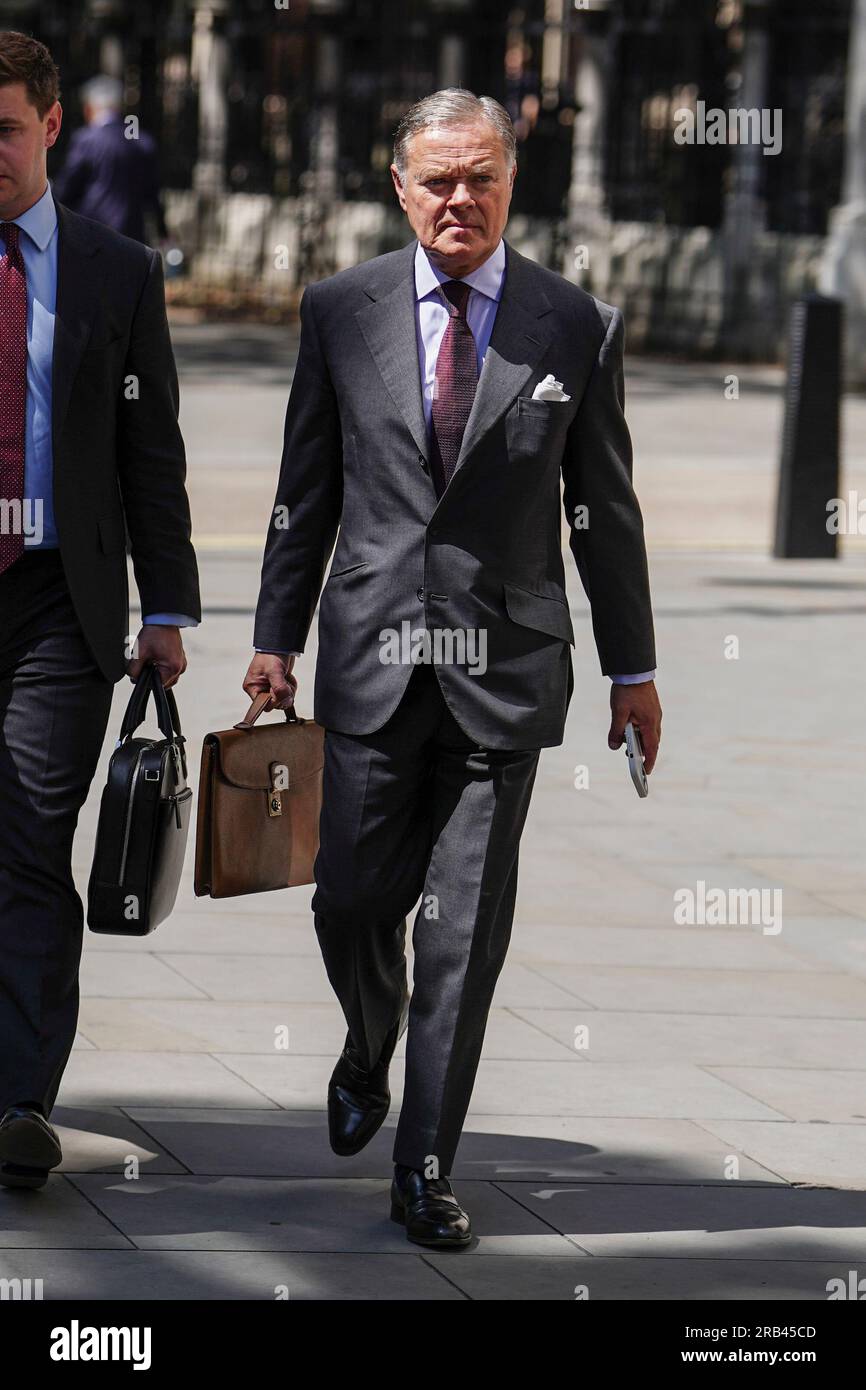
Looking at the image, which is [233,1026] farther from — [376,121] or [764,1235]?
[376,121]

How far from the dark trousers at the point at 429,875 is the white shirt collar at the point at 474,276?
2.12 ft

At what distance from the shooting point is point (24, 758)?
4.45 meters

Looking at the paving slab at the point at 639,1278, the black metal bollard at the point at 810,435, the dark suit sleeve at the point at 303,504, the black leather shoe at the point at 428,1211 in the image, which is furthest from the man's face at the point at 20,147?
the black metal bollard at the point at 810,435

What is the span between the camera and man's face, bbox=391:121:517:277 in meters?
4.21

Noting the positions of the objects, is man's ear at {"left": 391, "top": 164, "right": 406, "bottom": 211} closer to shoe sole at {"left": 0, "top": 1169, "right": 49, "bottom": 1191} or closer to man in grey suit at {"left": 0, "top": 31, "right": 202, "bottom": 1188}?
man in grey suit at {"left": 0, "top": 31, "right": 202, "bottom": 1188}

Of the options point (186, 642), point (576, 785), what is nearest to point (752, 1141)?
point (576, 785)

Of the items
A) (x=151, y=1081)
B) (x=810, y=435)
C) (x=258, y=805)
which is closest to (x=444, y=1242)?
(x=258, y=805)

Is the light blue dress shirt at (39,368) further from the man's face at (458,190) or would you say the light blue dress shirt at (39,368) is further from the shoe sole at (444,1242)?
the shoe sole at (444,1242)

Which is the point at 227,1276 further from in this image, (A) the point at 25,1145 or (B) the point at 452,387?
(B) the point at 452,387

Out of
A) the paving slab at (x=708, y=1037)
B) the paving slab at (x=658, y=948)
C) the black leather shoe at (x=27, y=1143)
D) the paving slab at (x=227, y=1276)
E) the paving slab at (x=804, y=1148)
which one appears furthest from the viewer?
the paving slab at (x=658, y=948)

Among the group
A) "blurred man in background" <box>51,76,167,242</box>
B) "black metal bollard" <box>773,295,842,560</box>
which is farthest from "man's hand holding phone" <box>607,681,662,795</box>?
"blurred man in background" <box>51,76,167,242</box>

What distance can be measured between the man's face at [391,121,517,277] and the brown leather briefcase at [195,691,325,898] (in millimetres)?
826

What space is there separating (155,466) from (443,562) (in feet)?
2.01

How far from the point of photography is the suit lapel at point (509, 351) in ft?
14.0
